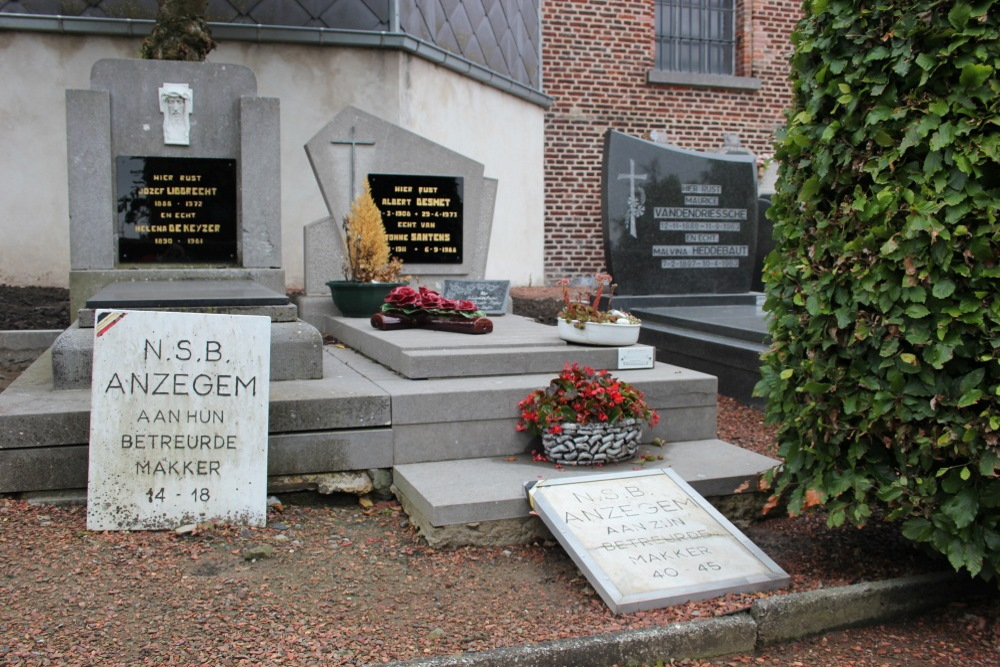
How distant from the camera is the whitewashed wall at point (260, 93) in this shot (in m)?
10.8

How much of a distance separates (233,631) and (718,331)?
5.68m

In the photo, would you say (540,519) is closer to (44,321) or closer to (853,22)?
(853,22)

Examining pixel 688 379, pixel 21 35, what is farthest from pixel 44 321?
pixel 688 379

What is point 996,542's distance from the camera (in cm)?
331

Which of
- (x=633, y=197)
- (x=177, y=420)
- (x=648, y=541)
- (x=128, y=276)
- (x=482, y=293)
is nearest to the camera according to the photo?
(x=648, y=541)

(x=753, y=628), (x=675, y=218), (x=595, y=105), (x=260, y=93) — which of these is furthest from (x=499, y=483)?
(x=595, y=105)

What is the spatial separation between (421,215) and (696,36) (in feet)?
35.1

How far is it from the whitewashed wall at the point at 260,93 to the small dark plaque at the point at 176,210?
13.7 ft

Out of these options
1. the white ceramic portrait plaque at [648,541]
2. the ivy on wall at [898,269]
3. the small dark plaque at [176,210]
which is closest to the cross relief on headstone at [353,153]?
the small dark plaque at [176,210]

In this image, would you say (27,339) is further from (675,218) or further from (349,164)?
(675,218)

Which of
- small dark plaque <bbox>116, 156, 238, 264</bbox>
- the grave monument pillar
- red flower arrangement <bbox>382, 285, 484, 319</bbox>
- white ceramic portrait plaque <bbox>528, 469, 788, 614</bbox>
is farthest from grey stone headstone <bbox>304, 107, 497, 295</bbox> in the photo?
white ceramic portrait plaque <bbox>528, 469, 788, 614</bbox>

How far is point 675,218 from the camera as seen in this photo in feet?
31.3

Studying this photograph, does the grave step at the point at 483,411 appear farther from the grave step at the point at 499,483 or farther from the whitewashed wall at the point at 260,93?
the whitewashed wall at the point at 260,93

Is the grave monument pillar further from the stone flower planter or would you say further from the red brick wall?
the red brick wall
